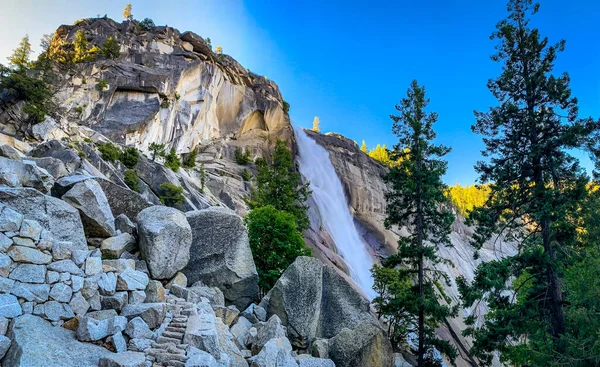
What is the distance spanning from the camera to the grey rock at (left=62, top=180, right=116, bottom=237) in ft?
33.8

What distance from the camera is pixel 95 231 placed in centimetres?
1055

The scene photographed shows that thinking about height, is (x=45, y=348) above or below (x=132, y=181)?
below

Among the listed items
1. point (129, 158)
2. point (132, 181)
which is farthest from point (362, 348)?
point (129, 158)

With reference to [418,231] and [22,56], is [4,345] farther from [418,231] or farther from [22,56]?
[22,56]

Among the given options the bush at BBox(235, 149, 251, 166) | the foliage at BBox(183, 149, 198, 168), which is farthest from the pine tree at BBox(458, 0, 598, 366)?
the bush at BBox(235, 149, 251, 166)

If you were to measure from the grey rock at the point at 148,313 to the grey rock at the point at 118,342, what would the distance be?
0.89 meters

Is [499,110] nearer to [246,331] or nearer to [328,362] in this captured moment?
[328,362]

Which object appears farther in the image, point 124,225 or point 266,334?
point 124,225

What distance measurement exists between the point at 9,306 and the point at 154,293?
331cm

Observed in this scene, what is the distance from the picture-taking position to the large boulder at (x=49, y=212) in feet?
28.0

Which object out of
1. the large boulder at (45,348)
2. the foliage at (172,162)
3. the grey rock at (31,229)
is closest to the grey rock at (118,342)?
the large boulder at (45,348)

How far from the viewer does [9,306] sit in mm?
7004

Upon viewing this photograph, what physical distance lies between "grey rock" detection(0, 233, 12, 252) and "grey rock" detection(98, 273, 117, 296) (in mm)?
2106

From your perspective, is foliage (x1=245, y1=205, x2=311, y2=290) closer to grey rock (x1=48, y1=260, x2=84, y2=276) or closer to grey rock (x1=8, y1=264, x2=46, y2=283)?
grey rock (x1=48, y1=260, x2=84, y2=276)
